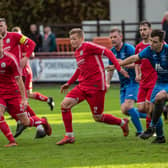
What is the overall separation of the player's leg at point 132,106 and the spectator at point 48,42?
46.9 ft

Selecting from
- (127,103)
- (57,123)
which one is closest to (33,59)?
(57,123)

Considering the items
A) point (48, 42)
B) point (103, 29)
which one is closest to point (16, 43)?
point (48, 42)

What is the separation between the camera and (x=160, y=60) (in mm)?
11992

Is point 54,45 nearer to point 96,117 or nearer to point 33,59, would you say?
point 33,59

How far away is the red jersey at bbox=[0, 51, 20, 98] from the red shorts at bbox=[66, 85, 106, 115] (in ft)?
2.80

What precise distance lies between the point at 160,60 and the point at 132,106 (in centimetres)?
200

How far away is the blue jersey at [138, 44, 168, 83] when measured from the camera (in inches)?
471

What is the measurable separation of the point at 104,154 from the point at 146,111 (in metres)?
2.55

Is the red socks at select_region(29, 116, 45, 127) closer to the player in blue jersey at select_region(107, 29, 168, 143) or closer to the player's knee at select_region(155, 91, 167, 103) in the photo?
the player in blue jersey at select_region(107, 29, 168, 143)

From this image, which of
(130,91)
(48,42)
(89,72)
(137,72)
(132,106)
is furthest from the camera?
(48,42)

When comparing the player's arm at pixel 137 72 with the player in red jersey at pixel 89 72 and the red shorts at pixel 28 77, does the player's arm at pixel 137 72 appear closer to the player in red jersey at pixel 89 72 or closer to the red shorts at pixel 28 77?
the player in red jersey at pixel 89 72

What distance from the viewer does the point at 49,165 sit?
10141mm

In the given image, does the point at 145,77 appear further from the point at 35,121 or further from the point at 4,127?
the point at 4,127

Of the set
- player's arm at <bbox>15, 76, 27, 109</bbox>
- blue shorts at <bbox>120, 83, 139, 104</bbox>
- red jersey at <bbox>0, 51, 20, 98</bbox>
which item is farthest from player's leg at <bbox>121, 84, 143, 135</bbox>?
player's arm at <bbox>15, 76, 27, 109</bbox>
